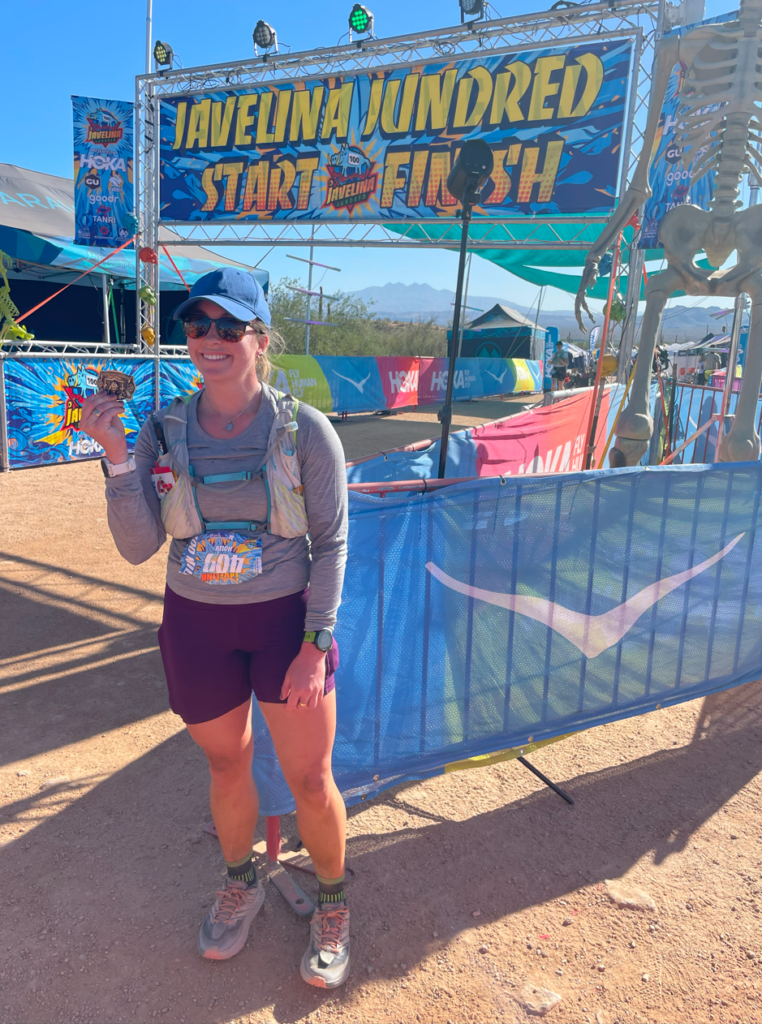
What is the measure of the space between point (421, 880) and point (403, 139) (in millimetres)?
10361

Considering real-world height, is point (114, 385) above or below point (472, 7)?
below

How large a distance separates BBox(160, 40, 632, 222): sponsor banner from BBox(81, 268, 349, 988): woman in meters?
8.23

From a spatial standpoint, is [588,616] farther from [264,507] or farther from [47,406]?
[47,406]

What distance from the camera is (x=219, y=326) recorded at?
1.92 meters

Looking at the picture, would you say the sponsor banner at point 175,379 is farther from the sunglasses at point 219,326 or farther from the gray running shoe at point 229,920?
the gray running shoe at point 229,920

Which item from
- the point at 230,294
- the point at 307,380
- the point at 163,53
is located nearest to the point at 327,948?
the point at 230,294

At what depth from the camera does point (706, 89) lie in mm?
4586

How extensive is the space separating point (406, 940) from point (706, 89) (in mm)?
5215

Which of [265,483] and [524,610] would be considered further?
[524,610]

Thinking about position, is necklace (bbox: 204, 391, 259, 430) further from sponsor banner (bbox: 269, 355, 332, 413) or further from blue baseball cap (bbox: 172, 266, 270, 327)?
sponsor banner (bbox: 269, 355, 332, 413)

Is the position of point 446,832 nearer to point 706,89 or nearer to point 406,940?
point 406,940

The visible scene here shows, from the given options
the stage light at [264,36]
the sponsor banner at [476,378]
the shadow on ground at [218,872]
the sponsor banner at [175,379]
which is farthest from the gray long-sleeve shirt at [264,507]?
the sponsor banner at [476,378]

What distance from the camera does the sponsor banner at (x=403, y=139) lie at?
9.15 m

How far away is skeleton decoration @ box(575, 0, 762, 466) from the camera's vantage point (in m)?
4.33
